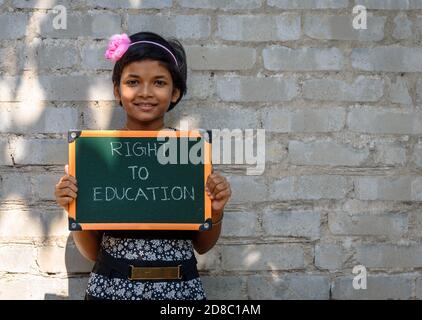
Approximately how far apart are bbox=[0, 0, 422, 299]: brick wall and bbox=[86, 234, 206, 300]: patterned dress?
24.8 inches

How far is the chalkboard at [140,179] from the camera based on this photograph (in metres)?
2.50

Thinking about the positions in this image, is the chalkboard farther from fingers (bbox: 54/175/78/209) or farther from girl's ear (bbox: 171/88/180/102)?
girl's ear (bbox: 171/88/180/102)

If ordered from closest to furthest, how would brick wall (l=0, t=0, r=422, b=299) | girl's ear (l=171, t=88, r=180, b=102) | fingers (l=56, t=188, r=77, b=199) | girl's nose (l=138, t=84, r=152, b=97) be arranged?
fingers (l=56, t=188, r=77, b=199) < girl's nose (l=138, t=84, r=152, b=97) < girl's ear (l=171, t=88, r=180, b=102) < brick wall (l=0, t=0, r=422, b=299)

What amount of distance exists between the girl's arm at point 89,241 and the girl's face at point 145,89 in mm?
514

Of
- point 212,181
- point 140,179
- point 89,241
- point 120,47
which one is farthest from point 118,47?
point 89,241

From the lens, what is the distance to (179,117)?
3150 mm

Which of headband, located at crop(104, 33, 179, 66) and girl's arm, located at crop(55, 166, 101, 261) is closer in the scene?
girl's arm, located at crop(55, 166, 101, 261)

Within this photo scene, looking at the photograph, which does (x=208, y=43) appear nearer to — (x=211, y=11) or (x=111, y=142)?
(x=211, y=11)

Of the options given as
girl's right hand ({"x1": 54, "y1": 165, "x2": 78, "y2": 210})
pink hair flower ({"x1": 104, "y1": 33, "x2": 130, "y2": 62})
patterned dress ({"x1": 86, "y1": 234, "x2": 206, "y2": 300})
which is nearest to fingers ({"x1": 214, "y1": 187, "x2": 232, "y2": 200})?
patterned dress ({"x1": 86, "y1": 234, "x2": 206, "y2": 300})

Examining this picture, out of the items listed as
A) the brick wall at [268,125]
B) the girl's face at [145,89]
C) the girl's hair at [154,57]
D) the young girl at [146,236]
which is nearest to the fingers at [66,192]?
the young girl at [146,236]

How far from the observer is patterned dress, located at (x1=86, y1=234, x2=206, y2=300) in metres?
2.47

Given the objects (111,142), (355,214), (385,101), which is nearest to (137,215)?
(111,142)

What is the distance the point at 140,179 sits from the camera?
2551 millimetres
